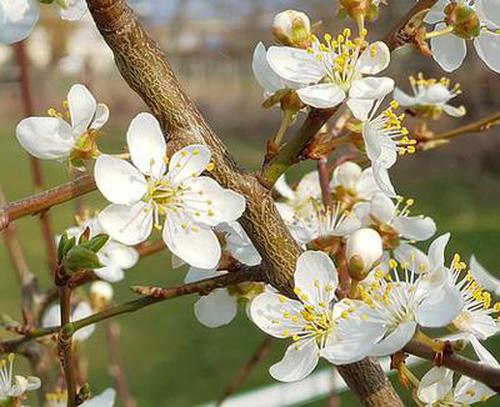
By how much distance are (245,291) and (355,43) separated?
0.16 meters

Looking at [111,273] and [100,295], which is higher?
[111,273]

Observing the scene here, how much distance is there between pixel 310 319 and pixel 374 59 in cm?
14

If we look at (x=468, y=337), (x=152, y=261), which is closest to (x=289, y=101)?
(x=468, y=337)

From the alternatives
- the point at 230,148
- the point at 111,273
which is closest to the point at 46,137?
the point at 111,273

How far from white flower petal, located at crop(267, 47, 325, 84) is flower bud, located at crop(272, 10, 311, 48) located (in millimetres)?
20

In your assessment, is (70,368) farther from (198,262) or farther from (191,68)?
(191,68)

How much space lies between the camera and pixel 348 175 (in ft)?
2.05

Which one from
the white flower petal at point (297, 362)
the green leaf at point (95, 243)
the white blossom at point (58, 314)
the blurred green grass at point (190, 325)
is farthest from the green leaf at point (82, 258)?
the blurred green grass at point (190, 325)

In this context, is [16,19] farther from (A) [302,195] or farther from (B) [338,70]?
(A) [302,195]

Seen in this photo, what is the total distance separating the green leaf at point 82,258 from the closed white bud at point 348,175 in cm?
28

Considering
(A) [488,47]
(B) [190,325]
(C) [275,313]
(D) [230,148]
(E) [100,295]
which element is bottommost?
(D) [230,148]

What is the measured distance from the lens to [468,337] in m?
0.43

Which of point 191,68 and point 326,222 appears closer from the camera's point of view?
point 326,222

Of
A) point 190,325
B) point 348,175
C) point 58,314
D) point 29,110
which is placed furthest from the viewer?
point 190,325
